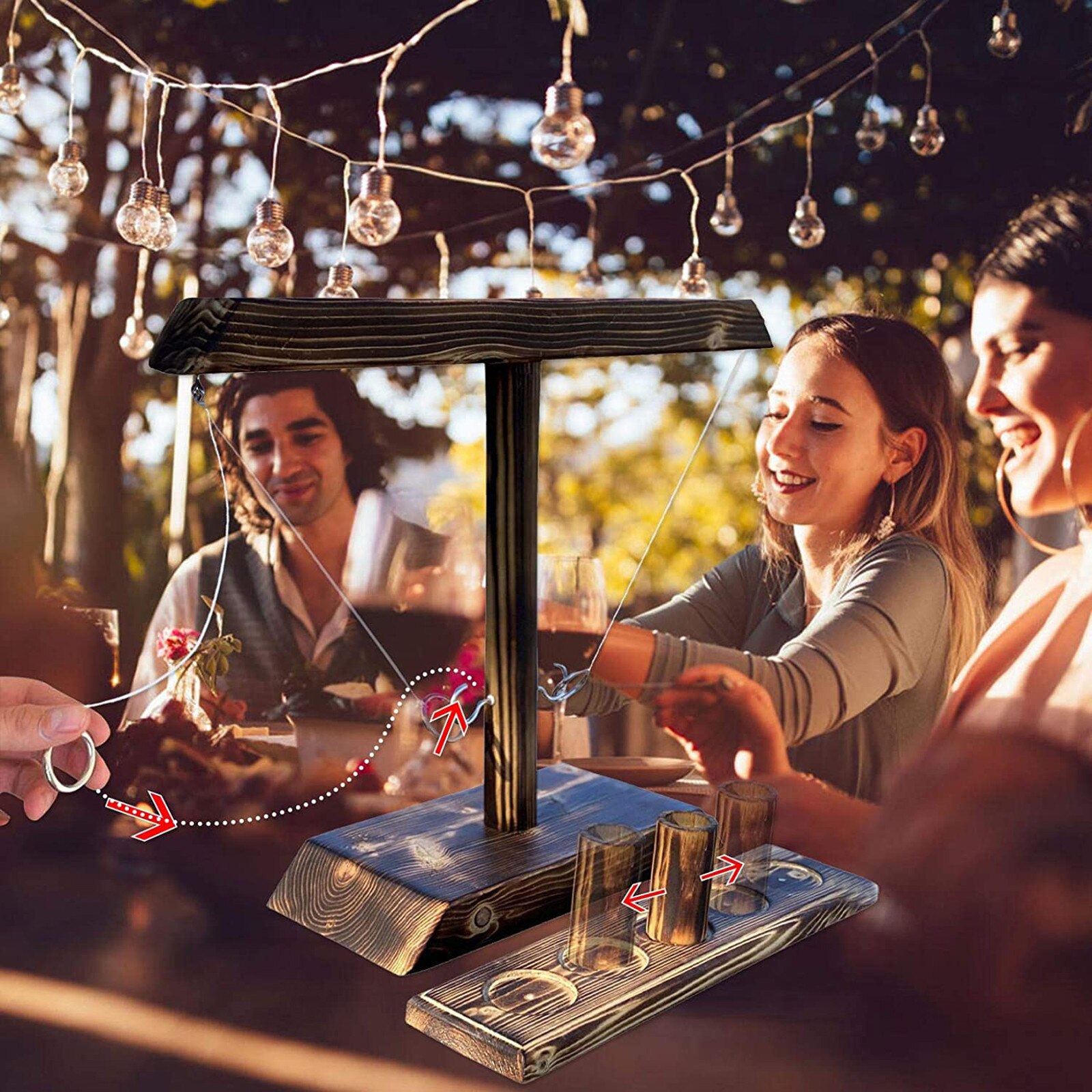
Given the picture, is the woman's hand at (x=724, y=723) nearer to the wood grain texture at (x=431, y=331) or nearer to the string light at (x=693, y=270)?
the string light at (x=693, y=270)

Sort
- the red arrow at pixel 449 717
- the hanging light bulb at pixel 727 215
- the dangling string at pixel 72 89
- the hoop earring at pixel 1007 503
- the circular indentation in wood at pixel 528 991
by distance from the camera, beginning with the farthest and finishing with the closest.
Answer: the dangling string at pixel 72 89
the hanging light bulb at pixel 727 215
the hoop earring at pixel 1007 503
the red arrow at pixel 449 717
the circular indentation in wood at pixel 528 991

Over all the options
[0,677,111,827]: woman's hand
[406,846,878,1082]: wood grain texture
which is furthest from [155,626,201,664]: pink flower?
[406,846,878,1082]: wood grain texture

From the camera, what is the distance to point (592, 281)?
4.98 ft

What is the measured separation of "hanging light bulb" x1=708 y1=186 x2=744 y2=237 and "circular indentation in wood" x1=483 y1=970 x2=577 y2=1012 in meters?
0.90

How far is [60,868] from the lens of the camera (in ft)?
4.42

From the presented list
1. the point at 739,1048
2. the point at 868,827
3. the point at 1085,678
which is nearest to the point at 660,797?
the point at 739,1048

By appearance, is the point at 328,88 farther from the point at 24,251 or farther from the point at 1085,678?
the point at 1085,678

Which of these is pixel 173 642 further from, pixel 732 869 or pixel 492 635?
pixel 732 869

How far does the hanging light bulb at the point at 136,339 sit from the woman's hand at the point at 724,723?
0.82 meters

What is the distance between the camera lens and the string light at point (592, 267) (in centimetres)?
152

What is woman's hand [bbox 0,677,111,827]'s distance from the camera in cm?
109

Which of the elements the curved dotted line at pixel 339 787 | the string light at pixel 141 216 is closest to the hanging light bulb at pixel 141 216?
the string light at pixel 141 216

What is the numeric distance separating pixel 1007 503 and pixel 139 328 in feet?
3.66

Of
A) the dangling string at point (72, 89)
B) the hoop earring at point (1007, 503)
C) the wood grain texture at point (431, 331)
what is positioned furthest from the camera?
the dangling string at point (72, 89)
